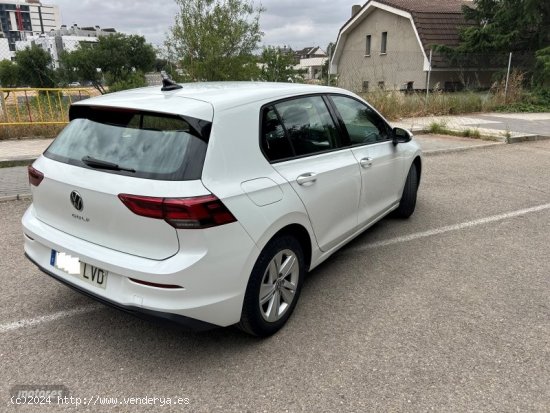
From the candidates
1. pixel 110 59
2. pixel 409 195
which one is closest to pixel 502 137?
pixel 409 195

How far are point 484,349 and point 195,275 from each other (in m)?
1.94

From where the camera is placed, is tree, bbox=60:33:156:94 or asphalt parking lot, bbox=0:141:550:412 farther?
tree, bbox=60:33:156:94

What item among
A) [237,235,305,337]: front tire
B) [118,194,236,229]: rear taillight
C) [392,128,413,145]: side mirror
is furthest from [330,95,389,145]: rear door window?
[118,194,236,229]: rear taillight

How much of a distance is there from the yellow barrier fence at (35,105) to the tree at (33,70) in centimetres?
5153

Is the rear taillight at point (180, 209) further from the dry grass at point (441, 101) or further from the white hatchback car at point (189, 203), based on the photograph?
the dry grass at point (441, 101)

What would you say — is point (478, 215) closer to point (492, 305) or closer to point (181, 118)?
point (492, 305)

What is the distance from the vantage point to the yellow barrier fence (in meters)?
11.1

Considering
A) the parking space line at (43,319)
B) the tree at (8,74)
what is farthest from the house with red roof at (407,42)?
the tree at (8,74)

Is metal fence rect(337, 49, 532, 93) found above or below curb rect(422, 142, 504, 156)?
above

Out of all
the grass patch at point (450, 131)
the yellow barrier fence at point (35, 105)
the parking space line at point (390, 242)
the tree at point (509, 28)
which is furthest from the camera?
the tree at point (509, 28)

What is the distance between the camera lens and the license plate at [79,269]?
270 centimetres

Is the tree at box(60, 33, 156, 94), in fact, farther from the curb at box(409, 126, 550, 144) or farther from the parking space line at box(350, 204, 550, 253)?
the parking space line at box(350, 204, 550, 253)

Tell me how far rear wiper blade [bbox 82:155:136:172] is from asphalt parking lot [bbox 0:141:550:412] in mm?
1179

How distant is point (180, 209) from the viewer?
244 centimetres
